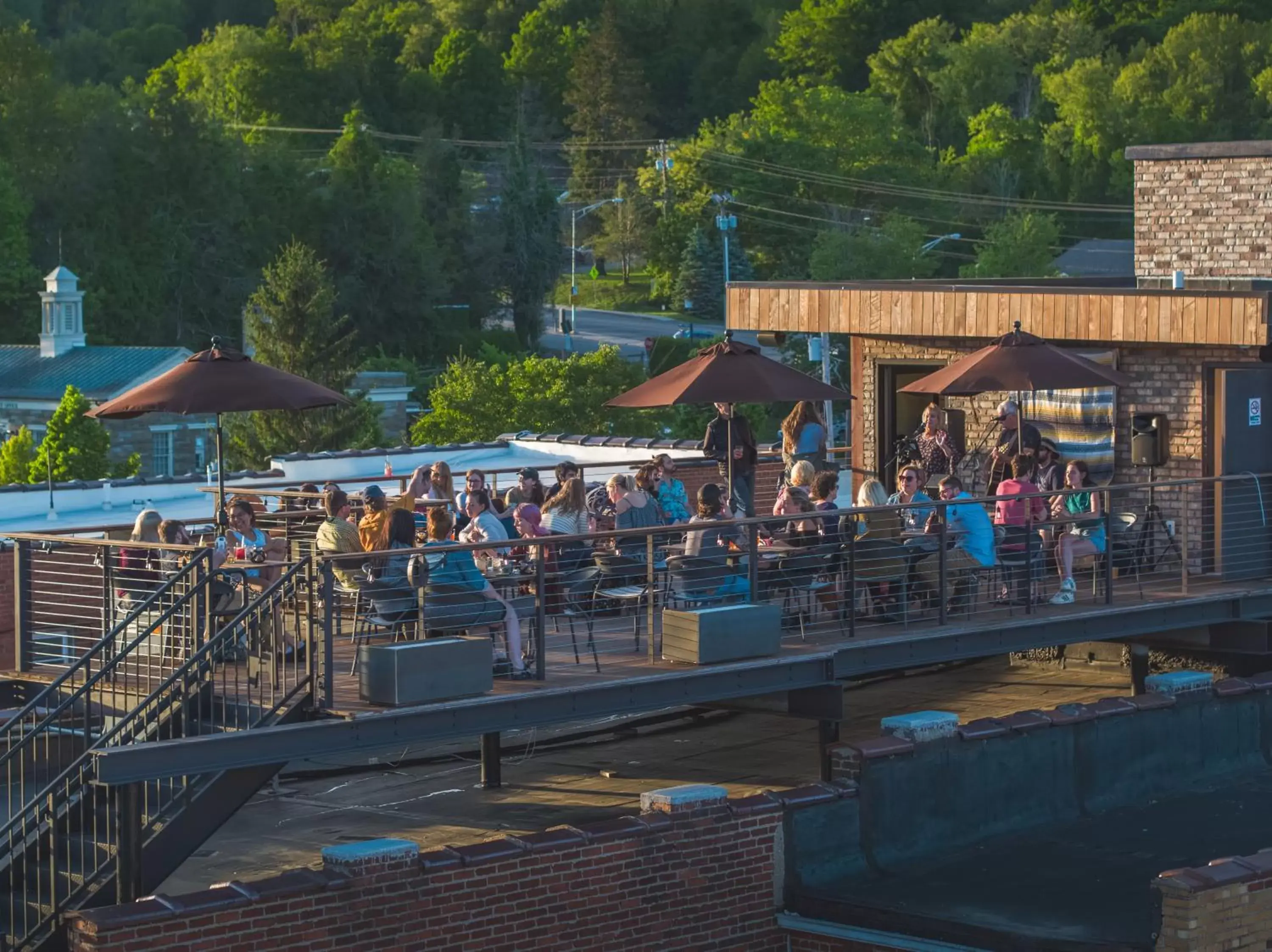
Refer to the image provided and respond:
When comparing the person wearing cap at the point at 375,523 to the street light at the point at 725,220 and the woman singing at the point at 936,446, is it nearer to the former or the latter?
the woman singing at the point at 936,446

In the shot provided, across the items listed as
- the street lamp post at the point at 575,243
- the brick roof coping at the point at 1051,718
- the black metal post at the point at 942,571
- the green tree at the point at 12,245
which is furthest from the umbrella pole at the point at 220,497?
the green tree at the point at 12,245

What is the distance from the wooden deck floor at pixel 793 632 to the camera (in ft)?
46.4

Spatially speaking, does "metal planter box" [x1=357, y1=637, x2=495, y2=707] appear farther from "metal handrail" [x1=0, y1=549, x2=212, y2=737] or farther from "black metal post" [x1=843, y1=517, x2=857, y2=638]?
"black metal post" [x1=843, y1=517, x2=857, y2=638]

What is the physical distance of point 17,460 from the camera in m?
53.9

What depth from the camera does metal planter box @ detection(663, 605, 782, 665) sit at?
14664mm

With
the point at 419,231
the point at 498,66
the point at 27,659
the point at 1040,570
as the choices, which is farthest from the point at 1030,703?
the point at 498,66

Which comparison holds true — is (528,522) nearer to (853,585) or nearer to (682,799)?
(853,585)

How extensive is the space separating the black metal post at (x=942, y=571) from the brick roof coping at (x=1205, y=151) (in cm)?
875

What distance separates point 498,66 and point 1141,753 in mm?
126939

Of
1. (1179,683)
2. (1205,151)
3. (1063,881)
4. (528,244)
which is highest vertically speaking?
(528,244)

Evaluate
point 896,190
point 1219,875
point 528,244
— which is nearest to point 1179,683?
point 1219,875

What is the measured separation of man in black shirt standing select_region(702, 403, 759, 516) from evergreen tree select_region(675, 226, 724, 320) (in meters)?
87.0

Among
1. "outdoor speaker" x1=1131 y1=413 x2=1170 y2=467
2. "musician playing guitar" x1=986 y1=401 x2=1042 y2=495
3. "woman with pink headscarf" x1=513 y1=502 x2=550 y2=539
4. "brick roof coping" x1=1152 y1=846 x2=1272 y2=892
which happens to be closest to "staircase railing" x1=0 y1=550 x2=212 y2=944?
"woman with pink headscarf" x1=513 y1=502 x2=550 y2=539

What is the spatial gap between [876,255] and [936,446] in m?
81.3
